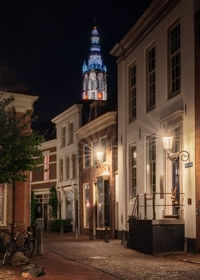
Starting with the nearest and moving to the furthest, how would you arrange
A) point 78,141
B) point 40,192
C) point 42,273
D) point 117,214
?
1. point 42,273
2. point 117,214
3. point 78,141
4. point 40,192

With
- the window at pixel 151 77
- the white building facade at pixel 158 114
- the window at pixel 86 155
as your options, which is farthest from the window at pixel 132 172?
the window at pixel 86 155

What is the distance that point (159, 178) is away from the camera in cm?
2089

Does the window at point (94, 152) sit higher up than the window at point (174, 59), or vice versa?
the window at point (174, 59)

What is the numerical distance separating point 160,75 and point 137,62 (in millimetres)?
3264

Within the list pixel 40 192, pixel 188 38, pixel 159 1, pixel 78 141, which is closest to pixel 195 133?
pixel 188 38

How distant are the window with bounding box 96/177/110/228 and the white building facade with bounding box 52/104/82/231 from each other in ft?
16.5

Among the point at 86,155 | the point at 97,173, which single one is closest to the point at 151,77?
the point at 97,173

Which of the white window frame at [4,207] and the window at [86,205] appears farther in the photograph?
the window at [86,205]

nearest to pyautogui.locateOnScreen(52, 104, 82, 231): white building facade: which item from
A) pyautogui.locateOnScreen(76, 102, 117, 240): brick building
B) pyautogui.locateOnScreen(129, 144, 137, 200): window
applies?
pyautogui.locateOnScreen(76, 102, 117, 240): brick building

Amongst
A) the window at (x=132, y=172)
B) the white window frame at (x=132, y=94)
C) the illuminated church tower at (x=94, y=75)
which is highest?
the illuminated church tower at (x=94, y=75)

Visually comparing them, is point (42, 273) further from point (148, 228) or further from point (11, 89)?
point (11, 89)

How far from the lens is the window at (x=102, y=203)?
3081 centimetres

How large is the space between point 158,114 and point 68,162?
20.4m

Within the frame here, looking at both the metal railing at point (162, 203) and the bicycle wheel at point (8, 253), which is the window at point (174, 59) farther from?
the bicycle wheel at point (8, 253)
